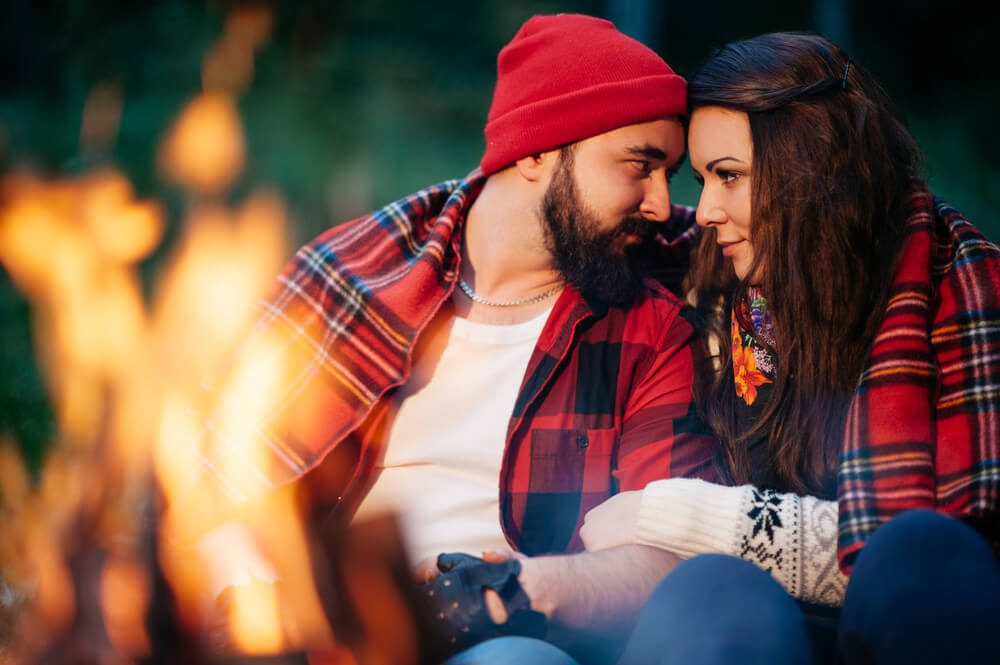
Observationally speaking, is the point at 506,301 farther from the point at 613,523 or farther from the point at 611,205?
the point at 613,523

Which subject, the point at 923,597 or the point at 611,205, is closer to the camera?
the point at 923,597

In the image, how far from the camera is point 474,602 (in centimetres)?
199

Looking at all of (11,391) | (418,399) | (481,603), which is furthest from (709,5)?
(481,603)

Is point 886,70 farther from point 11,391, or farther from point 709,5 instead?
point 11,391

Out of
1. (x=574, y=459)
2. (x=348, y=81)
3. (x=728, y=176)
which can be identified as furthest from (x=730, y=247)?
Result: (x=348, y=81)

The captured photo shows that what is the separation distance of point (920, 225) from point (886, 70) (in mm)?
10189

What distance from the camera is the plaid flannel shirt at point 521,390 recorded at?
8.48 ft

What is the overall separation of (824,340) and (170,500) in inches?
68.7

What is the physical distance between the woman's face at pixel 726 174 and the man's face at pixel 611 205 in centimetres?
20

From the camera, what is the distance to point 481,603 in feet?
6.55

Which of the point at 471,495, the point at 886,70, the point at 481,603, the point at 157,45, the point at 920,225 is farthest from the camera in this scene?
the point at 886,70

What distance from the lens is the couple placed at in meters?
1.85

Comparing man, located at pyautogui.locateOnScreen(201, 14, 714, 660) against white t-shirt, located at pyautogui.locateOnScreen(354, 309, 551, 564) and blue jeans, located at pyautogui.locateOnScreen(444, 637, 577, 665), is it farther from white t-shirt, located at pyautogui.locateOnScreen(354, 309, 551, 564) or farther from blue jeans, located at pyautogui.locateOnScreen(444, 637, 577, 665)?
blue jeans, located at pyautogui.locateOnScreen(444, 637, 577, 665)

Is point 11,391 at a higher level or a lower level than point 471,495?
lower
